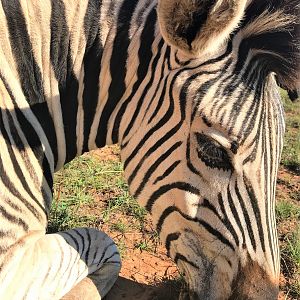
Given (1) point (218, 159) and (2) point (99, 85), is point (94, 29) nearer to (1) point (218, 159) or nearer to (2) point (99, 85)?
(2) point (99, 85)

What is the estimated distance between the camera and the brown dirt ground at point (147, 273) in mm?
3711

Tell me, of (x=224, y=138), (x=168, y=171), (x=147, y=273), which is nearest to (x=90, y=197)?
(x=147, y=273)

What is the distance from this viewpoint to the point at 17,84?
2.54m

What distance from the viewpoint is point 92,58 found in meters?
2.72

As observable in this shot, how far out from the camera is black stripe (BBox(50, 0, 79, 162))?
2.65 m

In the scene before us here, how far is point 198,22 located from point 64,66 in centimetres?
82

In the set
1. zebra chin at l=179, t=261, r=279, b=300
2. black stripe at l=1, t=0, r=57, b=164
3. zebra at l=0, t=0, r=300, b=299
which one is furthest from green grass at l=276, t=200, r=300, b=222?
black stripe at l=1, t=0, r=57, b=164

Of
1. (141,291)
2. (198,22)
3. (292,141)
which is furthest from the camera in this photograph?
(292,141)

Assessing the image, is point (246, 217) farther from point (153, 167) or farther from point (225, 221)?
point (153, 167)

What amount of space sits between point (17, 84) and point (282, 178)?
3.87m

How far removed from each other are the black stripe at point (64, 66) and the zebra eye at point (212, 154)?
791mm

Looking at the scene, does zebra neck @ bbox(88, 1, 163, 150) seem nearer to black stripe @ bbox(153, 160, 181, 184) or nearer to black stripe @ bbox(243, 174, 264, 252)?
black stripe @ bbox(153, 160, 181, 184)

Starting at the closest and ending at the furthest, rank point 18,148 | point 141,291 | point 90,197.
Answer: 1. point 18,148
2. point 141,291
3. point 90,197

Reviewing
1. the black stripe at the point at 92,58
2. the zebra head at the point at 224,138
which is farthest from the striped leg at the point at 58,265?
the black stripe at the point at 92,58
